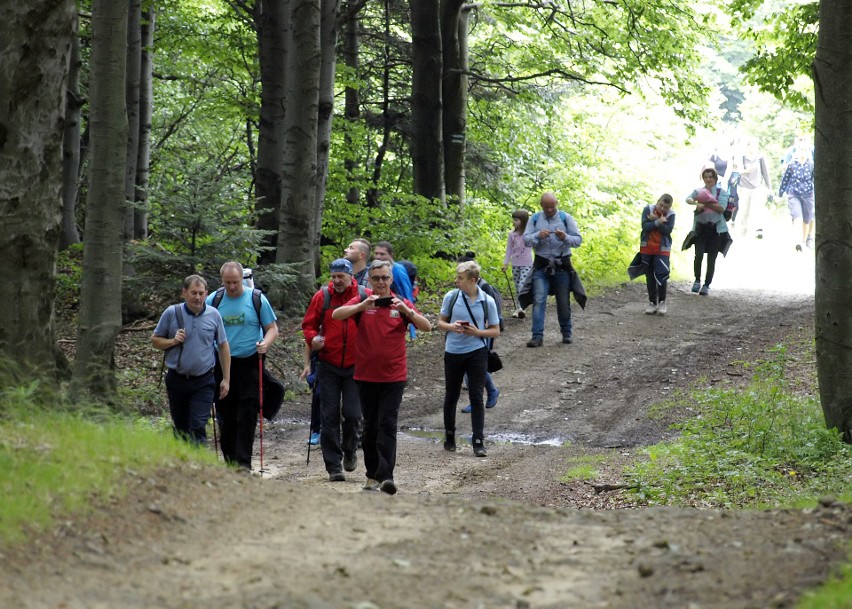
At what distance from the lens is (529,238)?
17.2 metres

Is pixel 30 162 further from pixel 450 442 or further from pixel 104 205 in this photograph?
pixel 450 442

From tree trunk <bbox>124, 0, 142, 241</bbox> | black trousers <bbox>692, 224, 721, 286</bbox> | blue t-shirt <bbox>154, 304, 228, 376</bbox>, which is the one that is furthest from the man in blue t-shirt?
black trousers <bbox>692, 224, 721, 286</bbox>

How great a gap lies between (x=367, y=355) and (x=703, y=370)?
7.39m

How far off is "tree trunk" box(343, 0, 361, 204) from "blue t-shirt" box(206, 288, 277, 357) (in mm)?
13882

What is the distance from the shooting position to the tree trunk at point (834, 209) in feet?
32.7

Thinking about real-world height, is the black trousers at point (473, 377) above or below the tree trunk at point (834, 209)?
below

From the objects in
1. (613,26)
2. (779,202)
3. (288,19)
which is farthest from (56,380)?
(779,202)

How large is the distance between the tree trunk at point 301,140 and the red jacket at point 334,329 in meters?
6.53

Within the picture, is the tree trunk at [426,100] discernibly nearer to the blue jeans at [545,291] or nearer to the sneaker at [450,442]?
the blue jeans at [545,291]

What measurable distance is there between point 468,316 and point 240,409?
2711 mm

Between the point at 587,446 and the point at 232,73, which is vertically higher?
the point at 232,73

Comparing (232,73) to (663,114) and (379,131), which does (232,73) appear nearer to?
(379,131)

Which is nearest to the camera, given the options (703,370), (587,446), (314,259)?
(587,446)

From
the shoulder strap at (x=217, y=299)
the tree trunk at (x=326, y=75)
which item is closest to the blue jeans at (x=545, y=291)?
the tree trunk at (x=326, y=75)
